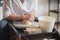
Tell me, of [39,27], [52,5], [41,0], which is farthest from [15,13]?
[52,5]

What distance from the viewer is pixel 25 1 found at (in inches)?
80.5

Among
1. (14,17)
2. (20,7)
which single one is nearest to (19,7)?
(20,7)

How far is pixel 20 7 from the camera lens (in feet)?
6.34

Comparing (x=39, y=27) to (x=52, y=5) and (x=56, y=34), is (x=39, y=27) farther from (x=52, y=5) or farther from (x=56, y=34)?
(x=52, y=5)

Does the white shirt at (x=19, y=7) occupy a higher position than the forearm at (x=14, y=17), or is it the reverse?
the white shirt at (x=19, y=7)

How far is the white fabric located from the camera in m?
1.83

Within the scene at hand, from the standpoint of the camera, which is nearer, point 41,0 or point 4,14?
point 4,14

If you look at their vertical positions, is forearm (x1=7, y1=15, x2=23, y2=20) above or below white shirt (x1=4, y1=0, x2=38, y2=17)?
below

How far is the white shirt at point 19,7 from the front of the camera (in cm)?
180

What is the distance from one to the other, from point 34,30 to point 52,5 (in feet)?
7.65

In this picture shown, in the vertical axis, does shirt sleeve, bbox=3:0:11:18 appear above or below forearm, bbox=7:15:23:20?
above

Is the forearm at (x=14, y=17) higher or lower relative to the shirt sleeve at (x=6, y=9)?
lower

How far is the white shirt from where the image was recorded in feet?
5.90

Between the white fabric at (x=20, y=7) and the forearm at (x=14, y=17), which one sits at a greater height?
the white fabric at (x=20, y=7)
